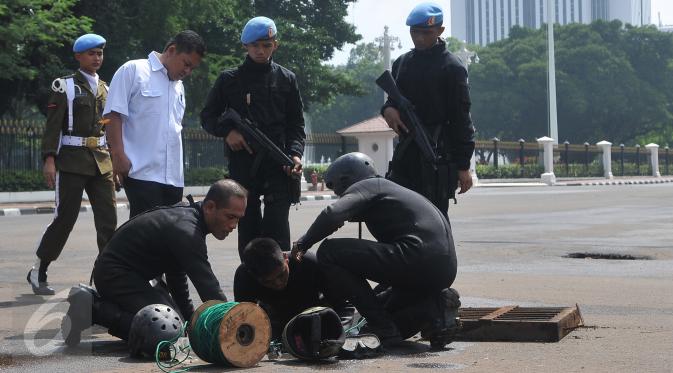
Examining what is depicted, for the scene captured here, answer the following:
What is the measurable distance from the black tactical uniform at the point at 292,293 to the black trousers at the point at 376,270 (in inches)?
4.7

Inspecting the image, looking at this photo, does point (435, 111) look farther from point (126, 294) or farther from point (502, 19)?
point (502, 19)

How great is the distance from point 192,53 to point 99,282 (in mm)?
1629

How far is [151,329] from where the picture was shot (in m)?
5.67

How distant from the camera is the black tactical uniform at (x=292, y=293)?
617cm

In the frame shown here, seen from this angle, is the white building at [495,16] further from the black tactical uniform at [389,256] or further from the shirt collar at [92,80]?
the black tactical uniform at [389,256]

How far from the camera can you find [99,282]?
6.20 metres

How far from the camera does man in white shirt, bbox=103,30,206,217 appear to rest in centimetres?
714

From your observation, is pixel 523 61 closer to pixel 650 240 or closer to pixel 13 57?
pixel 13 57

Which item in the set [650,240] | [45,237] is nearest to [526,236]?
[650,240]

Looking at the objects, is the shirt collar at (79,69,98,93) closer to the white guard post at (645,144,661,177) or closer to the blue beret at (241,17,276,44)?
the blue beret at (241,17,276,44)

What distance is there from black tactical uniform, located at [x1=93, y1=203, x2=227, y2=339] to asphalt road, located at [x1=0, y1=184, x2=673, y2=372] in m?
0.19

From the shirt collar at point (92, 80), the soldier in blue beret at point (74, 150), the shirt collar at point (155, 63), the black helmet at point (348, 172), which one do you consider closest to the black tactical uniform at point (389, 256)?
the black helmet at point (348, 172)

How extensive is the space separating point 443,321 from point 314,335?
2.49 feet

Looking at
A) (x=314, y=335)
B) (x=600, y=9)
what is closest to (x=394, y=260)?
(x=314, y=335)
